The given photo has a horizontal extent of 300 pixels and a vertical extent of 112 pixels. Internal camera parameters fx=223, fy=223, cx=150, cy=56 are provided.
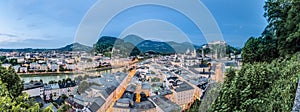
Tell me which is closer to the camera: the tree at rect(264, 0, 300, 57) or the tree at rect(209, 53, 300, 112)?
the tree at rect(209, 53, 300, 112)

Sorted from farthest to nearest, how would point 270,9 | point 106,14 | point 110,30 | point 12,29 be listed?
point 12,29, point 270,9, point 110,30, point 106,14

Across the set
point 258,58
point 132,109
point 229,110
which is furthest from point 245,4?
point 132,109

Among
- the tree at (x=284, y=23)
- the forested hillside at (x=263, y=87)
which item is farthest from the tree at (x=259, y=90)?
the tree at (x=284, y=23)

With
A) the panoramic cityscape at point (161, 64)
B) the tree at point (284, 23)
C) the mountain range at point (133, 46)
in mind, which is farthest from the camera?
the tree at point (284, 23)

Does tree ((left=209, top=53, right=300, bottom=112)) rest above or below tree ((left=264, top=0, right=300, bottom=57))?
below

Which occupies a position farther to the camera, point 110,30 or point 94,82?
point 94,82

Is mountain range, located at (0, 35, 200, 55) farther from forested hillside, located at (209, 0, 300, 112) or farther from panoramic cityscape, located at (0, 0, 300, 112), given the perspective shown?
forested hillside, located at (209, 0, 300, 112)

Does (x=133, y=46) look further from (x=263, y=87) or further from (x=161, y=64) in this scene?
(x=263, y=87)

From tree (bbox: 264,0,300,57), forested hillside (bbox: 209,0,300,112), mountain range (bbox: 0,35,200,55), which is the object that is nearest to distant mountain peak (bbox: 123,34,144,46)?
mountain range (bbox: 0,35,200,55)

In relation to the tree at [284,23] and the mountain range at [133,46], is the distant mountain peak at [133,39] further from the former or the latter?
the tree at [284,23]

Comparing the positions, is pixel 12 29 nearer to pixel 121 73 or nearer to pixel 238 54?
pixel 121 73

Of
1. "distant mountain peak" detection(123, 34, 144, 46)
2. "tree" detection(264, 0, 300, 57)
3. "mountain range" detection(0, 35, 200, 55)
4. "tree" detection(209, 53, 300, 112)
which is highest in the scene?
"tree" detection(264, 0, 300, 57)
